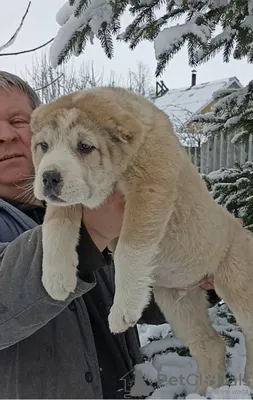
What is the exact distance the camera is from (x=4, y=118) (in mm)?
2570

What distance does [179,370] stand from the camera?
8.23 ft

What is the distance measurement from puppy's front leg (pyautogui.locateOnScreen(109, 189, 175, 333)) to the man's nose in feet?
2.90

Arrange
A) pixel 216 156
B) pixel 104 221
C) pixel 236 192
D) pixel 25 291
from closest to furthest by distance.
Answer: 1. pixel 25 291
2. pixel 104 221
3. pixel 236 192
4. pixel 216 156

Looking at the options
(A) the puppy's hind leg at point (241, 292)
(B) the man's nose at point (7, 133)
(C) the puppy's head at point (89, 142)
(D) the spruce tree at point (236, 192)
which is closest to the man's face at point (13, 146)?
(B) the man's nose at point (7, 133)

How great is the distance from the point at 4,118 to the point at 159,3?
1.60 m

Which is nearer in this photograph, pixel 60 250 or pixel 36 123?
pixel 60 250

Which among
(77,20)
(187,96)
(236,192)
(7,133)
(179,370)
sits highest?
(77,20)

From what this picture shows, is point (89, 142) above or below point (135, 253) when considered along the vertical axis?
above

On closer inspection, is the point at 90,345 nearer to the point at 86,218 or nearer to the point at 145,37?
the point at 86,218

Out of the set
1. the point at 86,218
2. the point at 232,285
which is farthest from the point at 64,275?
the point at 232,285

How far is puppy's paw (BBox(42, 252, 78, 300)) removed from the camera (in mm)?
1740

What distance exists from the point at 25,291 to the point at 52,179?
1.37 ft

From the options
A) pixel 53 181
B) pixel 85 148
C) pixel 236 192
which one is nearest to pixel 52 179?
pixel 53 181

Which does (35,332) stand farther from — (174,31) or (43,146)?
(174,31)
